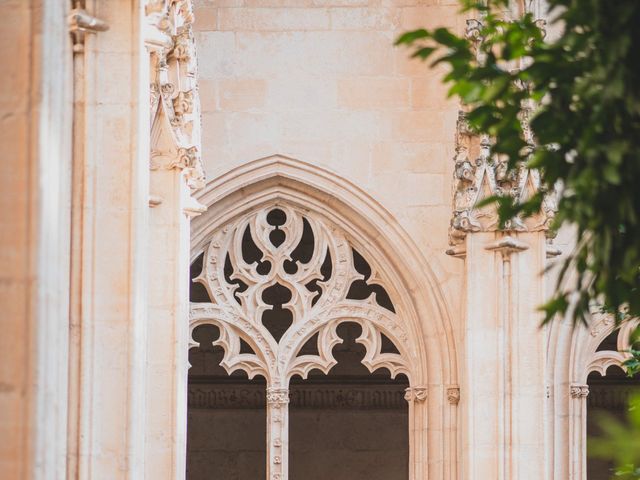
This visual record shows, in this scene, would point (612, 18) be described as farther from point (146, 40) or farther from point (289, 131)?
point (289, 131)

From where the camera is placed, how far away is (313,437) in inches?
879

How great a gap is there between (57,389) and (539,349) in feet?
26.4

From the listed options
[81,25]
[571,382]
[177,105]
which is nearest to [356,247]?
[571,382]

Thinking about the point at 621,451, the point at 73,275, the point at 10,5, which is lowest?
the point at 621,451

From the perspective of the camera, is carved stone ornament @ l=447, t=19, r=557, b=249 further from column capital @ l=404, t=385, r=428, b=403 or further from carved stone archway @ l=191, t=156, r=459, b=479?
column capital @ l=404, t=385, r=428, b=403

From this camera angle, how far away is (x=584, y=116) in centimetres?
594

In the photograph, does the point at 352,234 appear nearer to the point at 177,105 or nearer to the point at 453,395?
the point at 453,395

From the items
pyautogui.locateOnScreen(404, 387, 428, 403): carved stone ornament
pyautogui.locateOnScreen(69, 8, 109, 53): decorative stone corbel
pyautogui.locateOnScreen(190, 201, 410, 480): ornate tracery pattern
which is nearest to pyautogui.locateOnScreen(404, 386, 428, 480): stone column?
pyautogui.locateOnScreen(404, 387, 428, 403): carved stone ornament

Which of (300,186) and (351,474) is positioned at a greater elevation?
(300,186)

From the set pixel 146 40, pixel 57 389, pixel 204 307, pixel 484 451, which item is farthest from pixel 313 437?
pixel 57 389

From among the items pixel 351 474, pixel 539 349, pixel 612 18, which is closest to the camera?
pixel 612 18

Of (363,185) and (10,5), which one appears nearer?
(10,5)

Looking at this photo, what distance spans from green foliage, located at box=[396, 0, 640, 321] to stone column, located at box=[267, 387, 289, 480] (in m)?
10.6

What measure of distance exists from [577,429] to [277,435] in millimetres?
2440
